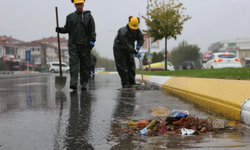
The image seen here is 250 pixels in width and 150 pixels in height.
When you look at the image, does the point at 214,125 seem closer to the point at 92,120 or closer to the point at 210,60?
the point at 92,120

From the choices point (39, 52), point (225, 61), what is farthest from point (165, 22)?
point (39, 52)

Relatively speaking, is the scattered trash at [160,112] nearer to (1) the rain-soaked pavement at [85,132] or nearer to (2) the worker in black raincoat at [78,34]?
(1) the rain-soaked pavement at [85,132]

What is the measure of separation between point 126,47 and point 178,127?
564 centimetres

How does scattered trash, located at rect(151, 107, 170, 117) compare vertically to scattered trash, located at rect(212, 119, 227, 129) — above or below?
below

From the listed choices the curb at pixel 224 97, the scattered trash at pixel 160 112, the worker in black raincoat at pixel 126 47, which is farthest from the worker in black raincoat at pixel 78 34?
the scattered trash at pixel 160 112

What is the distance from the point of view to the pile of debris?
3029 mm

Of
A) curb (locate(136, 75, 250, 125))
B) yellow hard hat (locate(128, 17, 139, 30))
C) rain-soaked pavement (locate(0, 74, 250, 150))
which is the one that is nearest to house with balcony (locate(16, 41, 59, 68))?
yellow hard hat (locate(128, 17, 139, 30))

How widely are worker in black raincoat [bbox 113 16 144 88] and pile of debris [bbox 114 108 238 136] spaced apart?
5.36 meters

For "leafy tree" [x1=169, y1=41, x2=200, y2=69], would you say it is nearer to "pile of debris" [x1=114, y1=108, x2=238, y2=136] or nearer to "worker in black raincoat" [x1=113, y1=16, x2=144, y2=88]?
"worker in black raincoat" [x1=113, y1=16, x2=144, y2=88]

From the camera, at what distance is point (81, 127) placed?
3398 mm

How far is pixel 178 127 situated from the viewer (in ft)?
10.4

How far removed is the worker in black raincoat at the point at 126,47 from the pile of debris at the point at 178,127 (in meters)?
5.36

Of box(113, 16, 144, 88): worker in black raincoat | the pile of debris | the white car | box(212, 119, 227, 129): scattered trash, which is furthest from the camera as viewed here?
the white car

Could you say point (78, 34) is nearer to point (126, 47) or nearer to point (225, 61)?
point (126, 47)
